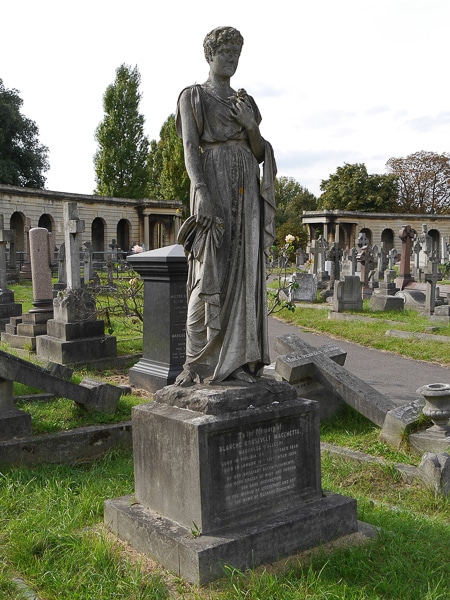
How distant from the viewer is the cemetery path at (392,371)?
8.31 meters

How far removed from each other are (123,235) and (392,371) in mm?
38321

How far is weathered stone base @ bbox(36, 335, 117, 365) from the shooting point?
9.31 meters

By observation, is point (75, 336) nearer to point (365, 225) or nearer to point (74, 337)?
point (74, 337)

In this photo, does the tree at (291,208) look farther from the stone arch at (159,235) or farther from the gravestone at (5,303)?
the gravestone at (5,303)

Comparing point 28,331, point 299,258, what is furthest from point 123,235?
point 28,331

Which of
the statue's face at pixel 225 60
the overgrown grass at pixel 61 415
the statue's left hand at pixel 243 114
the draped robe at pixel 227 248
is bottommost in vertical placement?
the overgrown grass at pixel 61 415

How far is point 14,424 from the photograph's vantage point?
16.9ft

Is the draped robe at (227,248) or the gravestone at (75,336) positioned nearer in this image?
the draped robe at (227,248)

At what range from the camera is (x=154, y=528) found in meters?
3.48

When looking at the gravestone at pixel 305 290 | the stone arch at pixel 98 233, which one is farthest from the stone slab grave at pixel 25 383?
the stone arch at pixel 98 233

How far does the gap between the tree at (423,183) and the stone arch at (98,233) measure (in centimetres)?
3144

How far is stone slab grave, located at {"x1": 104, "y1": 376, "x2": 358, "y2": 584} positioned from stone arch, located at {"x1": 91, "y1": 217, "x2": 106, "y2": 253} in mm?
40530

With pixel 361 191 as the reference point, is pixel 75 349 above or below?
below

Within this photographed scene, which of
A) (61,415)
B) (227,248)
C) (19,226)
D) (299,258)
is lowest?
(61,415)
